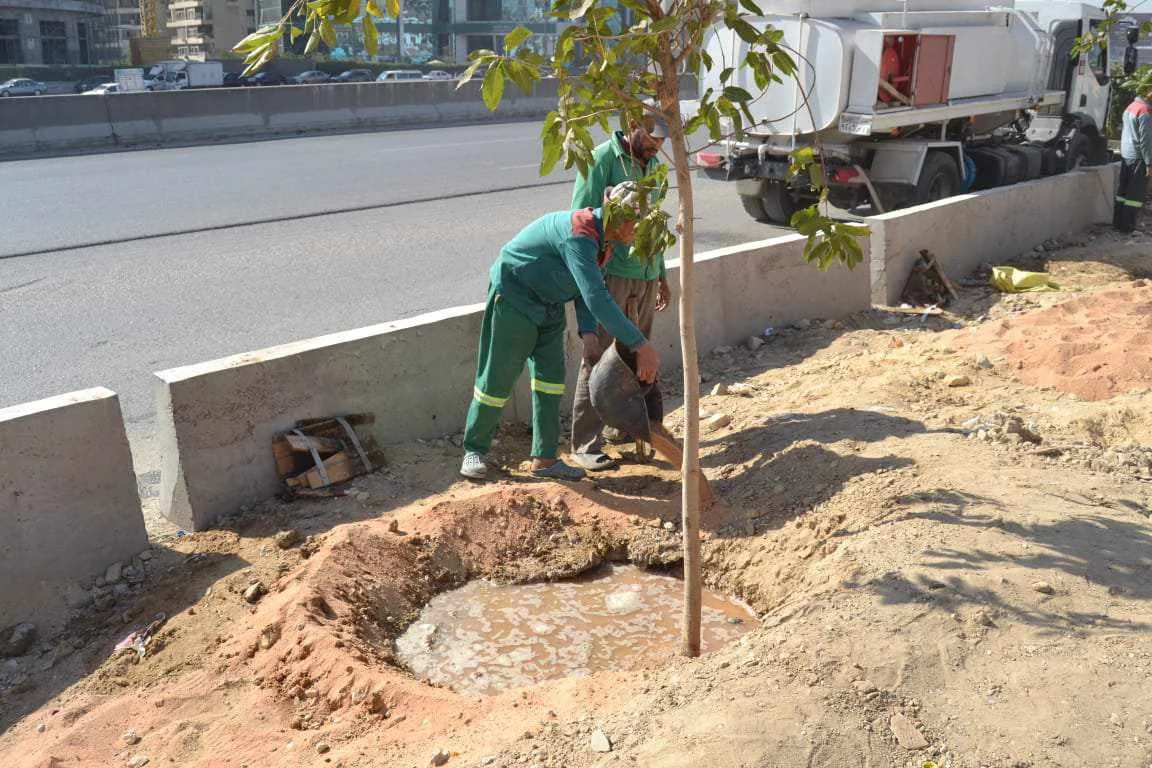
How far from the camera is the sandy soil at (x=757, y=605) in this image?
11.2ft

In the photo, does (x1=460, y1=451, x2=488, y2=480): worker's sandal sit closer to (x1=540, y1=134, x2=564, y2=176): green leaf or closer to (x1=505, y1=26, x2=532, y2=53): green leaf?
(x1=540, y1=134, x2=564, y2=176): green leaf

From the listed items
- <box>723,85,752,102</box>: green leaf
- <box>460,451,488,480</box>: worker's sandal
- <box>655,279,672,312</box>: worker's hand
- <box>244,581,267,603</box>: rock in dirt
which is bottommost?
<box>244,581,267,603</box>: rock in dirt

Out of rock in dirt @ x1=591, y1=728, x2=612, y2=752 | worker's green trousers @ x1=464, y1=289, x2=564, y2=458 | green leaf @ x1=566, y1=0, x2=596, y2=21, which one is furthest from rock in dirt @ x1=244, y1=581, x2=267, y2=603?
green leaf @ x1=566, y1=0, x2=596, y2=21

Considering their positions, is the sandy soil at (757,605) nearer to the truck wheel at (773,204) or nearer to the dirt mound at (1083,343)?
the dirt mound at (1083,343)

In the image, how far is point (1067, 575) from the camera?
4.09m

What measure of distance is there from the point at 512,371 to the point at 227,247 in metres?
6.34

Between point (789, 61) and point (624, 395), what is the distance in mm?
2247

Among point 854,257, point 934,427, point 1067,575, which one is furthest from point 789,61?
point 934,427

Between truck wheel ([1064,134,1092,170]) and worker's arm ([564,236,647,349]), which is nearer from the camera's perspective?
worker's arm ([564,236,647,349])

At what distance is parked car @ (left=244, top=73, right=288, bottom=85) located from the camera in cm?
3903

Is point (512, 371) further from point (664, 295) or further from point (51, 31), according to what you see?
point (51, 31)

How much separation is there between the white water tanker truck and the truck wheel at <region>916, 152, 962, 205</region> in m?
0.02

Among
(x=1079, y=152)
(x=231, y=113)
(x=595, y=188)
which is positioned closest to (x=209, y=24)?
(x=231, y=113)

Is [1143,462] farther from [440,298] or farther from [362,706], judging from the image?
[440,298]
